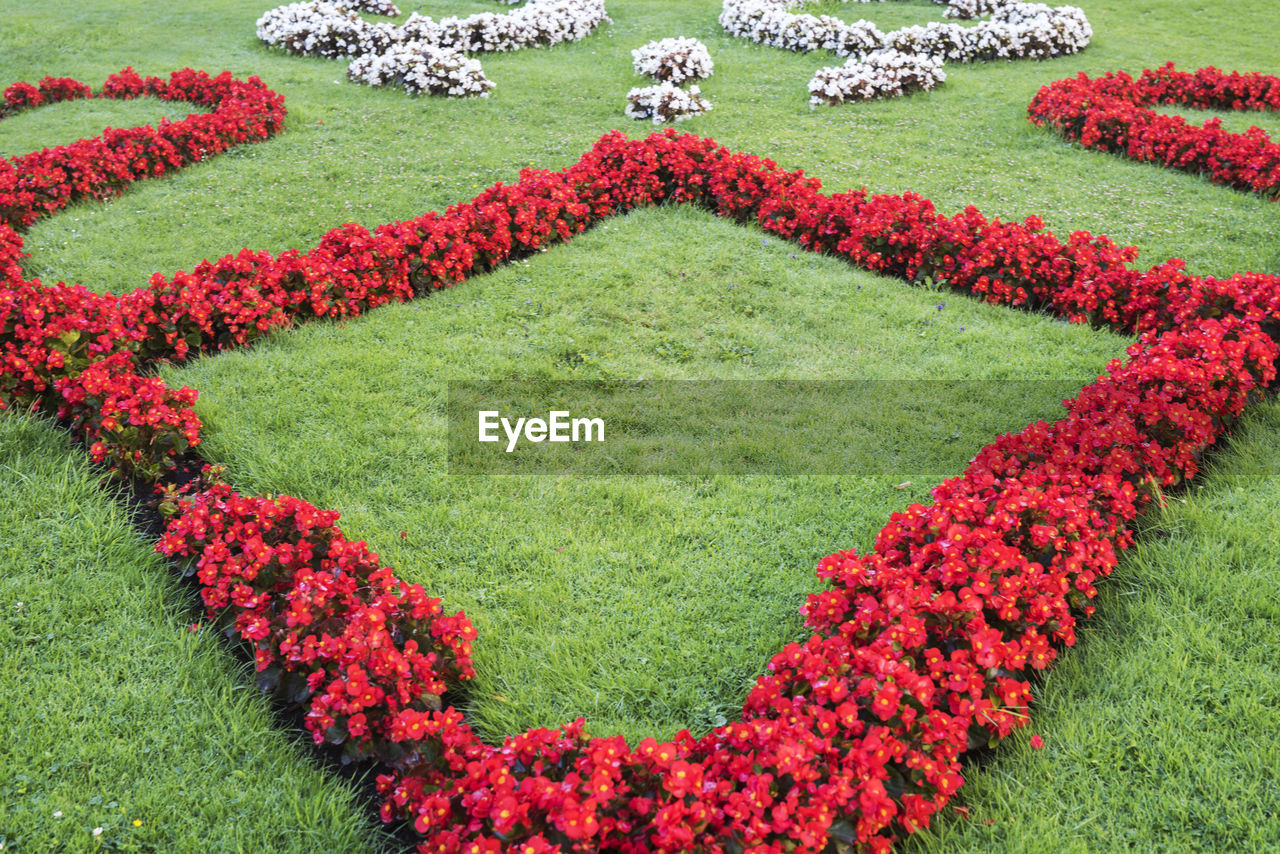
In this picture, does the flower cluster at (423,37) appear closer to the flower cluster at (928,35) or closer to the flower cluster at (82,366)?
the flower cluster at (928,35)

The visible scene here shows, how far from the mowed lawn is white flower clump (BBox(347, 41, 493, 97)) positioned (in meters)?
→ 2.68

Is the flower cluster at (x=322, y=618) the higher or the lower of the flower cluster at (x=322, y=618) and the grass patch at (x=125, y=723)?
the higher

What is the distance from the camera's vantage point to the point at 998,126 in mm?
10547

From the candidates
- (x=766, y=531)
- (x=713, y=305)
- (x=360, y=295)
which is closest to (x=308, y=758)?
(x=766, y=531)

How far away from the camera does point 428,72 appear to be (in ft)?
38.8

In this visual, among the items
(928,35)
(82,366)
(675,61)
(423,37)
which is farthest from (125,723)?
(928,35)

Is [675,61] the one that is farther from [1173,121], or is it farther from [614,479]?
[614,479]

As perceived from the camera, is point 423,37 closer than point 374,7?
Yes

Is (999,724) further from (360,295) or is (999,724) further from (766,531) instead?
(360,295)

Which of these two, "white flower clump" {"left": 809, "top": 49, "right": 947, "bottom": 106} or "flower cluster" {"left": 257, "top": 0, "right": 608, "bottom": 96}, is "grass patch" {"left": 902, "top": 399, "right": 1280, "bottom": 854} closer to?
"white flower clump" {"left": 809, "top": 49, "right": 947, "bottom": 106}

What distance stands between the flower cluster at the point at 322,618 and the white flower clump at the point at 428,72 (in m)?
9.03

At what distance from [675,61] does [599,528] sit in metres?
9.53

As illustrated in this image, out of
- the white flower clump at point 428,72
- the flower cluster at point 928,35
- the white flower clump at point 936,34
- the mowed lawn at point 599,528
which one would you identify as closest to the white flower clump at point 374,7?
the white flower clump at point 428,72

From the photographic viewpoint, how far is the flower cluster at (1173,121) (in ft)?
28.3
